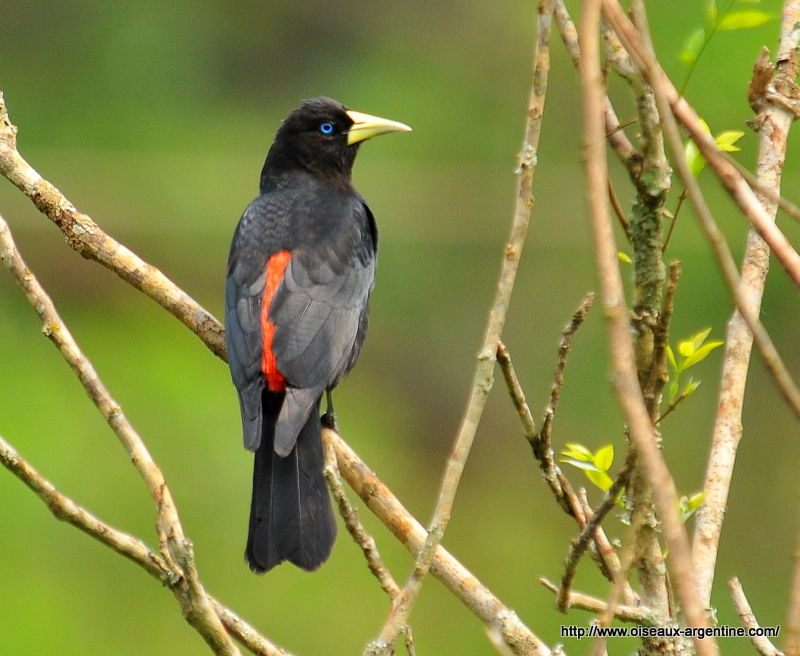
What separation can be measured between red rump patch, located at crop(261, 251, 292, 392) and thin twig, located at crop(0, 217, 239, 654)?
1073mm

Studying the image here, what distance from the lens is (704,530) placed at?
237 centimetres

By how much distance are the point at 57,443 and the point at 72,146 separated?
3.30 metres

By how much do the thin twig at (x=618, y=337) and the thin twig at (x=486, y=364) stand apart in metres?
0.53

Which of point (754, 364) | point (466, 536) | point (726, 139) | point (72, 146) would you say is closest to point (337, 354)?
point (726, 139)

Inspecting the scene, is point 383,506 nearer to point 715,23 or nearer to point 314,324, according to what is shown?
point 314,324

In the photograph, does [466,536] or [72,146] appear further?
[72,146]

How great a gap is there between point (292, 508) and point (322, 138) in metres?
1.87

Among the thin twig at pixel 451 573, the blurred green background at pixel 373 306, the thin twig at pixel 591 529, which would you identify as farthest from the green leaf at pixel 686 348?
the blurred green background at pixel 373 306

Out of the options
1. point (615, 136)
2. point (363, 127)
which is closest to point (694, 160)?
point (615, 136)

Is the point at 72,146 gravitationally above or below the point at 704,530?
above

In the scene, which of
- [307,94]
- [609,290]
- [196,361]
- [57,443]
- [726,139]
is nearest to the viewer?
[609,290]

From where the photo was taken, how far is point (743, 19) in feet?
7.34

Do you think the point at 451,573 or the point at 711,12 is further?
the point at 451,573

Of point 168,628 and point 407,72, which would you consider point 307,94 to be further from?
point 168,628
